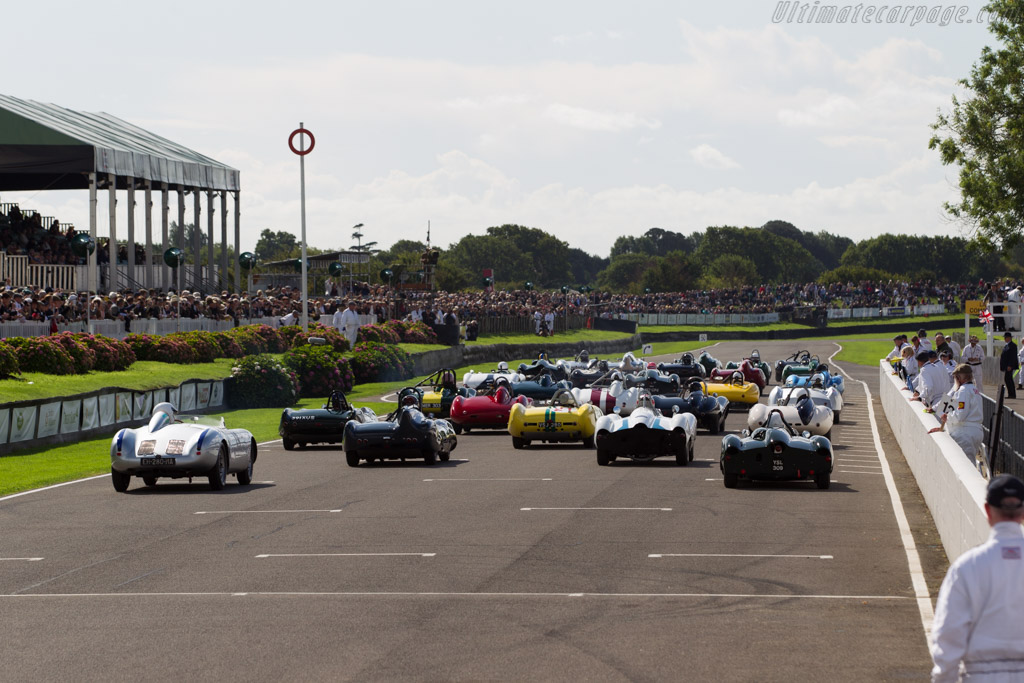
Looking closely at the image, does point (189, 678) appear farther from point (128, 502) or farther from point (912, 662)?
point (128, 502)

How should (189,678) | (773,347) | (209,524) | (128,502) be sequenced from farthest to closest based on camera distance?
1. (773,347)
2. (128,502)
3. (209,524)
4. (189,678)

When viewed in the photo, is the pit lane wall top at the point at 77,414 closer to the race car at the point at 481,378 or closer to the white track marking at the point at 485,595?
the race car at the point at 481,378

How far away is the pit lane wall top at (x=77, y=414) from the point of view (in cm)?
2523

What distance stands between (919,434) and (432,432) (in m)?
7.67

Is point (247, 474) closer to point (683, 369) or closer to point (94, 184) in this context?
point (683, 369)

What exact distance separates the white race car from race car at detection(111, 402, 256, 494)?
12.7 metres

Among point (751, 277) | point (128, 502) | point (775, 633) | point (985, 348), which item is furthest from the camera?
point (751, 277)

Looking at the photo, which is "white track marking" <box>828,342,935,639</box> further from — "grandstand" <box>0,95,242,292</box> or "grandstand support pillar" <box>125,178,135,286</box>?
"grandstand support pillar" <box>125,178,135,286</box>

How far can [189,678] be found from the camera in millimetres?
8586

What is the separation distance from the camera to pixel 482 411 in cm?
2936

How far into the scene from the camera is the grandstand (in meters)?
50.1

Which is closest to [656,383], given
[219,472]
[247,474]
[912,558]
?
[247,474]

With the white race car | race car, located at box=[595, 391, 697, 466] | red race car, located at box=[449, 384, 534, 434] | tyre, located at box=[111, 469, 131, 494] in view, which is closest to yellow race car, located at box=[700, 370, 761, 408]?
the white race car

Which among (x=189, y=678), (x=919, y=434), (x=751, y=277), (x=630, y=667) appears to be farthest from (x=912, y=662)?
(x=751, y=277)
